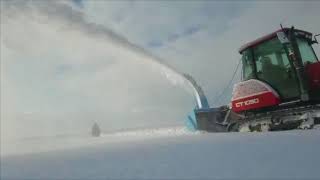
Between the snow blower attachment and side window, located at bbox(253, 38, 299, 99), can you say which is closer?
the snow blower attachment

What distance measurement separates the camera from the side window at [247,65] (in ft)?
44.0

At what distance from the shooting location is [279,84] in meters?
12.2

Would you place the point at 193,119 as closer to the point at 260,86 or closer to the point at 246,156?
the point at 260,86

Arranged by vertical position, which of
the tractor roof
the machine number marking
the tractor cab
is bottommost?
the machine number marking

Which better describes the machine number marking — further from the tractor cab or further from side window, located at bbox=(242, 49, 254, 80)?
side window, located at bbox=(242, 49, 254, 80)

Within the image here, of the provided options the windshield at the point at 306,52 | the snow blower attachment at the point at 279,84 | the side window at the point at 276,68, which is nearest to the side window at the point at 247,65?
the snow blower attachment at the point at 279,84

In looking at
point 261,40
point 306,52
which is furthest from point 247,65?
point 306,52

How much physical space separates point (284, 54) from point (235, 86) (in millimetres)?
2491

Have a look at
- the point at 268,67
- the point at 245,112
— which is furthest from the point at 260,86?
the point at 245,112

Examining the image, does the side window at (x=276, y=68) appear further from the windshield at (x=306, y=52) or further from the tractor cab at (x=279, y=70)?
the windshield at (x=306, y=52)

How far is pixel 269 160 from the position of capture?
4.55m

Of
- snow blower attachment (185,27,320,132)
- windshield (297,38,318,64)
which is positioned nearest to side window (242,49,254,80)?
snow blower attachment (185,27,320,132)

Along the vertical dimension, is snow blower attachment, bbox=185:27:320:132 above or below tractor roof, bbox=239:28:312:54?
below

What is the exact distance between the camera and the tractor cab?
37.8 ft
